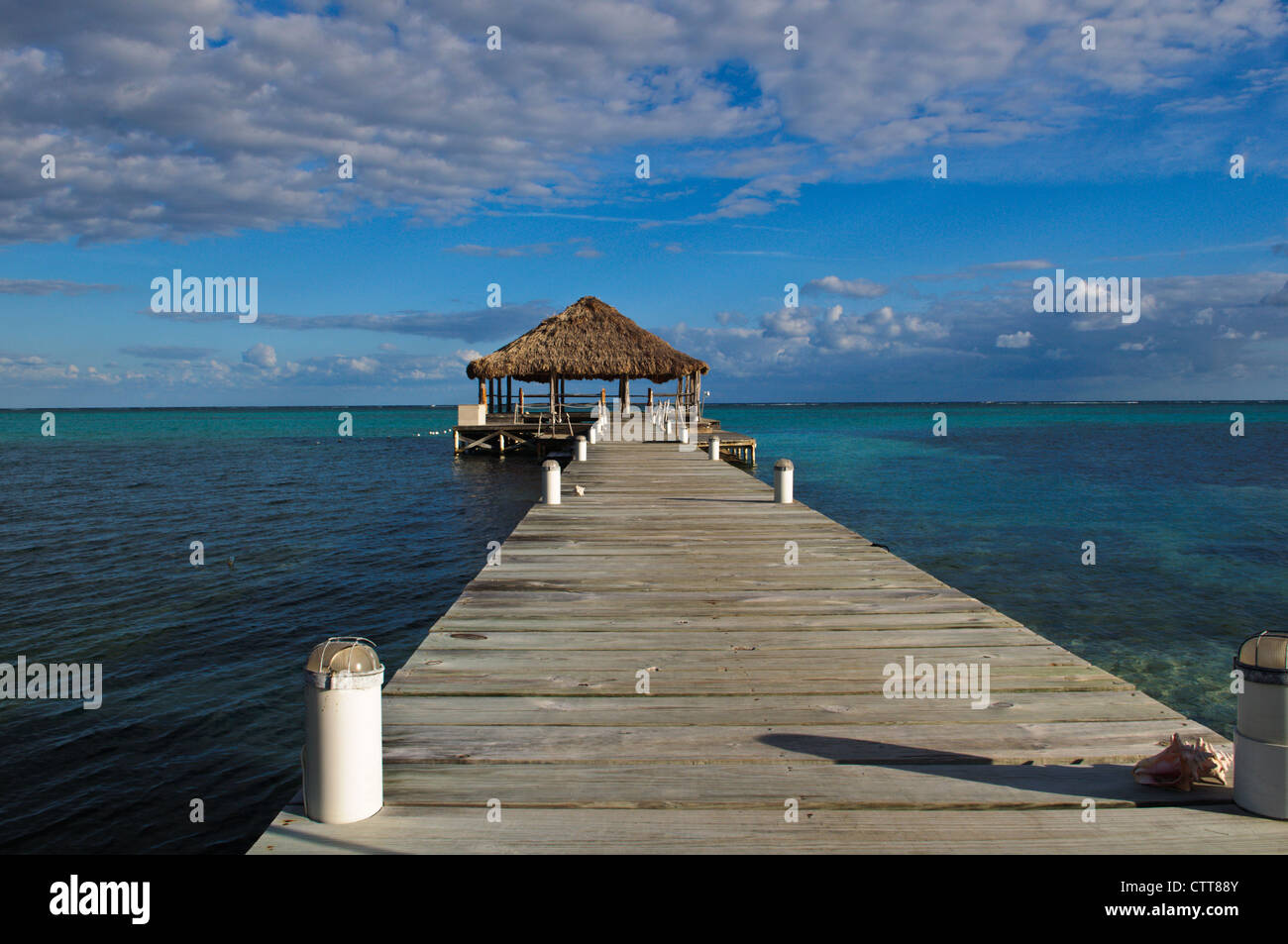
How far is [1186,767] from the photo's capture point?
264 cm

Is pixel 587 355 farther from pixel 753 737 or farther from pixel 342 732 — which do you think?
pixel 342 732

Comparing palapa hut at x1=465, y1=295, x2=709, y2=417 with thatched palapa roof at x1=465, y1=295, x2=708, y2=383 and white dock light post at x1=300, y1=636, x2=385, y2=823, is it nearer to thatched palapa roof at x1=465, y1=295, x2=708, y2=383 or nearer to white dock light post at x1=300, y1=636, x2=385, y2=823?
thatched palapa roof at x1=465, y1=295, x2=708, y2=383

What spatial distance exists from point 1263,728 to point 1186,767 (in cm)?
35

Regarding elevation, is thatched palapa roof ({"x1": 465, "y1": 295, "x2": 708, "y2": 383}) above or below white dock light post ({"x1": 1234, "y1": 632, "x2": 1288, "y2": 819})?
above

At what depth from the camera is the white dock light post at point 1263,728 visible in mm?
2316

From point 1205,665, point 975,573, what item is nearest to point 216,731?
point 1205,665

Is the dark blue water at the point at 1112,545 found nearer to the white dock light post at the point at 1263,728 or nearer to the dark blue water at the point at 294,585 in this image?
the dark blue water at the point at 294,585

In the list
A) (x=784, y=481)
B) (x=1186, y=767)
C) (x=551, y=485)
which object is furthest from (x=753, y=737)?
(x=551, y=485)

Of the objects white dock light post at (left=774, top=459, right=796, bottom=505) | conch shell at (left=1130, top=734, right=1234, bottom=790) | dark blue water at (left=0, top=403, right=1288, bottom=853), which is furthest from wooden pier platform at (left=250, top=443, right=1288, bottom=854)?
white dock light post at (left=774, top=459, right=796, bottom=505)

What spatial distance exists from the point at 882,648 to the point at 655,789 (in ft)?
7.04

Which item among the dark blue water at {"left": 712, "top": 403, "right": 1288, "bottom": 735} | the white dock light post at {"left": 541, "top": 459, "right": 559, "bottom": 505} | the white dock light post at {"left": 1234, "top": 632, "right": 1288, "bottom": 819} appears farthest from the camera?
the white dock light post at {"left": 541, "top": 459, "right": 559, "bottom": 505}

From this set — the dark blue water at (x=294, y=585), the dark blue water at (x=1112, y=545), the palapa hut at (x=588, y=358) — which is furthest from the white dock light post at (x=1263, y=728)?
the palapa hut at (x=588, y=358)

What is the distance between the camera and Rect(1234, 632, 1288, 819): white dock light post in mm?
2316
